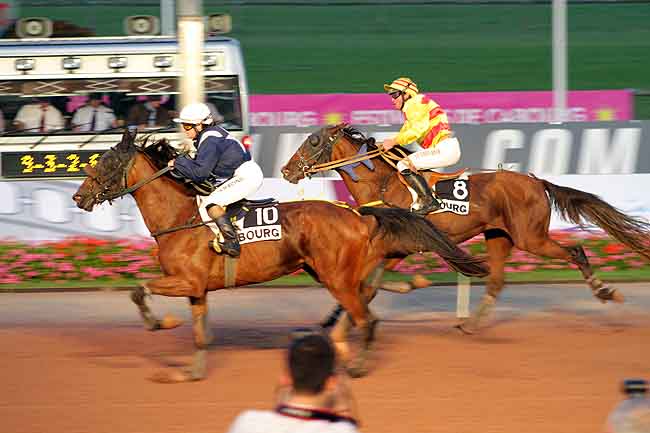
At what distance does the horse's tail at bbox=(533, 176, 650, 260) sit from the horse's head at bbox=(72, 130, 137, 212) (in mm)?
4486

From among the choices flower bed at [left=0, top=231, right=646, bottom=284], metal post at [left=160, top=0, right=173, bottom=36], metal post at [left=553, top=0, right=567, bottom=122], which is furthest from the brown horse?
metal post at [left=160, top=0, right=173, bottom=36]

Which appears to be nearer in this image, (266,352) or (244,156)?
(244,156)

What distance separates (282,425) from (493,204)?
7.37 meters

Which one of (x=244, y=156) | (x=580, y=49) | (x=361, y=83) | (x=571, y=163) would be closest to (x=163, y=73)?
(x=571, y=163)

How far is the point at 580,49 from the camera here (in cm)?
3806

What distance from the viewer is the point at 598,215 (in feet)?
39.8

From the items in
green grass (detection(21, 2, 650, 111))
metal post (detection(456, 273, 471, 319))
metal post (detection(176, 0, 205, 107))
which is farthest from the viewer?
green grass (detection(21, 2, 650, 111))

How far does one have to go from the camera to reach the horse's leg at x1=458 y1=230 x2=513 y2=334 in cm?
1145

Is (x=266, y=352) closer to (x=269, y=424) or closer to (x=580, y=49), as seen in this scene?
(x=269, y=424)

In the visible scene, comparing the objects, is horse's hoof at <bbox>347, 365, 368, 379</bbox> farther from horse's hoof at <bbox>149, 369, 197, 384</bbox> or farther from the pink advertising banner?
the pink advertising banner

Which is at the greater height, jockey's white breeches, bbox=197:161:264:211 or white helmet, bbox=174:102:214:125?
white helmet, bbox=174:102:214:125

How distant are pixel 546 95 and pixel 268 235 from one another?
17347 mm

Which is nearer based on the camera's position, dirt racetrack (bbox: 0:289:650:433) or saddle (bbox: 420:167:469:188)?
dirt racetrack (bbox: 0:289:650:433)

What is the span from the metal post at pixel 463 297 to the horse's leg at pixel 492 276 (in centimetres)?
14
